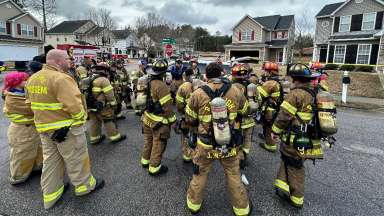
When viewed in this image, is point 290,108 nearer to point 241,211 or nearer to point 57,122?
point 241,211

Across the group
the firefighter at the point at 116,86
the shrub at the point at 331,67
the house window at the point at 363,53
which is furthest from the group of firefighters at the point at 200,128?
the house window at the point at 363,53

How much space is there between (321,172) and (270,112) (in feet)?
4.58

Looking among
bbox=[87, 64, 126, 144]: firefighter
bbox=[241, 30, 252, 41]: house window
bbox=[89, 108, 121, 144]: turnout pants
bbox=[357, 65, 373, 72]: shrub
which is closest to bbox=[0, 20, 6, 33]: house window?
bbox=[241, 30, 252, 41]: house window

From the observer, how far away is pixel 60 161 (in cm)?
316

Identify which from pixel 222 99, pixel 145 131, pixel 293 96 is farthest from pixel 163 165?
pixel 293 96

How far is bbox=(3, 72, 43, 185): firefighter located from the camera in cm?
348

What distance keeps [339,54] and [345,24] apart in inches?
119

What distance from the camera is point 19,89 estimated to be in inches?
138

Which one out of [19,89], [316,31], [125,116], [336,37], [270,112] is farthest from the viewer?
[316,31]

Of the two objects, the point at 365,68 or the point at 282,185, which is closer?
the point at 282,185

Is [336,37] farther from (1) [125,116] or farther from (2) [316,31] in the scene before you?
(1) [125,116]

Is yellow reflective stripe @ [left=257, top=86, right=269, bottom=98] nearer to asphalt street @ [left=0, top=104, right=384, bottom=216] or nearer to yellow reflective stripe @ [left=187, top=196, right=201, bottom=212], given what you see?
asphalt street @ [left=0, top=104, right=384, bottom=216]

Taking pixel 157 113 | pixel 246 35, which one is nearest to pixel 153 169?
pixel 157 113

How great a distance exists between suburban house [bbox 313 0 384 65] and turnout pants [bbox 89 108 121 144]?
23564mm
